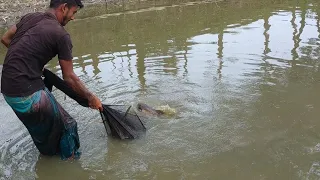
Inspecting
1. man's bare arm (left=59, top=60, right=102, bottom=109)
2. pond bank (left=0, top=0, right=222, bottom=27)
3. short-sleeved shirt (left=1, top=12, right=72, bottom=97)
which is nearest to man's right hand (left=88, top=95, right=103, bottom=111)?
man's bare arm (left=59, top=60, right=102, bottom=109)

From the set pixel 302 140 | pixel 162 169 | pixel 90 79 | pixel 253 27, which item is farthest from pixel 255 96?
pixel 253 27

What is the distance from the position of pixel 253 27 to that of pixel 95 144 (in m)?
7.94

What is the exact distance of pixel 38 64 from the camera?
13.4 ft

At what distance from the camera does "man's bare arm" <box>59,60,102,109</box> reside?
4082 millimetres

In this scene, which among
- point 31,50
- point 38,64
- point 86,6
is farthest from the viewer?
point 86,6

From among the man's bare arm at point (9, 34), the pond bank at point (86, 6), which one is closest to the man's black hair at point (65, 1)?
the man's bare arm at point (9, 34)

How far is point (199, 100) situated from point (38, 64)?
322cm

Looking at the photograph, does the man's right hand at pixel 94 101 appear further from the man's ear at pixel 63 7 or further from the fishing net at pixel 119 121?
the man's ear at pixel 63 7

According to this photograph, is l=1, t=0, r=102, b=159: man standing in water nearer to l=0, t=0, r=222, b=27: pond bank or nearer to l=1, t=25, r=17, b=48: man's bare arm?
l=1, t=25, r=17, b=48: man's bare arm

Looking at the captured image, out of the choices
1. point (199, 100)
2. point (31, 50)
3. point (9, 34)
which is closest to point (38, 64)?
point (31, 50)

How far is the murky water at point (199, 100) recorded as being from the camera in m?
4.56

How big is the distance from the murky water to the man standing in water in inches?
28.8

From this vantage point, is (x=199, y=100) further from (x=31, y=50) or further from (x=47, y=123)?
Result: (x=31, y=50)

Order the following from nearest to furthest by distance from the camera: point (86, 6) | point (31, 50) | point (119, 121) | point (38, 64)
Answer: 1. point (31, 50)
2. point (38, 64)
3. point (119, 121)
4. point (86, 6)
